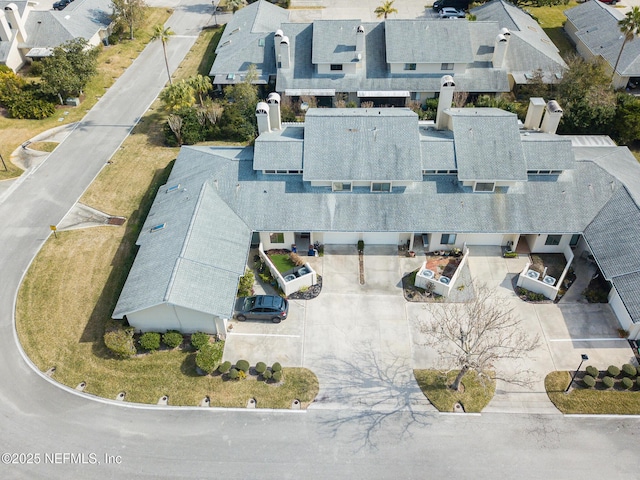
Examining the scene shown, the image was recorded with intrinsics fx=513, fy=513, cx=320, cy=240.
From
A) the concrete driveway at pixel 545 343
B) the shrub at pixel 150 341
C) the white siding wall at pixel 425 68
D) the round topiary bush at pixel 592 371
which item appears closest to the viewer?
the concrete driveway at pixel 545 343

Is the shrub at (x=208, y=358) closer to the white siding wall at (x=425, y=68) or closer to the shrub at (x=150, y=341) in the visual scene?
the shrub at (x=150, y=341)

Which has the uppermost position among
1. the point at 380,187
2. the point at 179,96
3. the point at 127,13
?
the point at 127,13

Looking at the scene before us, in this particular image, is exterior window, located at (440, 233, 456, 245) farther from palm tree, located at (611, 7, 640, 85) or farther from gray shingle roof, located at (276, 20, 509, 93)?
palm tree, located at (611, 7, 640, 85)

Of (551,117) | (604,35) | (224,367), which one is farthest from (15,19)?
(604,35)

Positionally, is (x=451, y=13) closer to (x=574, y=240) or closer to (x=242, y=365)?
(x=574, y=240)

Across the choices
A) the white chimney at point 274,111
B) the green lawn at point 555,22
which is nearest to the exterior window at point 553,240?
the white chimney at point 274,111
